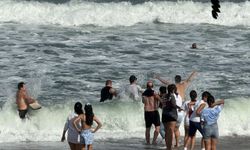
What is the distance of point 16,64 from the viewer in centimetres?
2136

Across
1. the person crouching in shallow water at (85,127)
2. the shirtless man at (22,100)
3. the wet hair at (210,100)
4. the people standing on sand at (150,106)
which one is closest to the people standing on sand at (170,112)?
the people standing on sand at (150,106)

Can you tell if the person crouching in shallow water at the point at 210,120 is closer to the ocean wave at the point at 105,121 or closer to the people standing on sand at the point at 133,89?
the ocean wave at the point at 105,121

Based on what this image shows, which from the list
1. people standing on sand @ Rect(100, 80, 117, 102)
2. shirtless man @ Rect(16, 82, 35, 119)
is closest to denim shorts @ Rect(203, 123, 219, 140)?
people standing on sand @ Rect(100, 80, 117, 102)

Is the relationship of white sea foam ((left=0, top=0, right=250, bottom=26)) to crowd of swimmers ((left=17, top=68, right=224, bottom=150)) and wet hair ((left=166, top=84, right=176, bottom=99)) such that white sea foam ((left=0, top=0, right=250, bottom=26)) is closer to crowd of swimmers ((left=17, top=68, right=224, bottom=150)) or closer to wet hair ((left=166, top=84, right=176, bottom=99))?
crowd of swimmers ((left=17, top=68, right=224, bottom=150))

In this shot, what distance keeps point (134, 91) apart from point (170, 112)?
2950 millimetres

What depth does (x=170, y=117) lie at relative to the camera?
506 inches

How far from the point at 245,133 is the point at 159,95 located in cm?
313

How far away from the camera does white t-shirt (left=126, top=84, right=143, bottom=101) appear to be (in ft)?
51.2

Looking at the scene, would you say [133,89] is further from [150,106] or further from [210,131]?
[210,131]

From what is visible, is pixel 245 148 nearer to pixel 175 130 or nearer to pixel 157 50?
pixel 175 130

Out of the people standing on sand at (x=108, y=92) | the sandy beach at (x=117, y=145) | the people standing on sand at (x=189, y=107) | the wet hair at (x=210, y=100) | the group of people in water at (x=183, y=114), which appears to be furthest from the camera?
the people standing on sand at (x=108, y=92)

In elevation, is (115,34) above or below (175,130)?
above

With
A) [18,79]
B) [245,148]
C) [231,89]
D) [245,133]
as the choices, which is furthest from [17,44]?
[245,148]

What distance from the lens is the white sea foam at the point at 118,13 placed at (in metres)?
31.5
